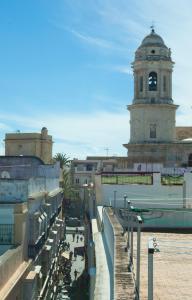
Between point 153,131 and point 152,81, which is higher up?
point 152,81

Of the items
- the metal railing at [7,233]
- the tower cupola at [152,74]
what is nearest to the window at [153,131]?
the tower cupola at [152,74]

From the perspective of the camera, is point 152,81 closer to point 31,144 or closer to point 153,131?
point 153,131

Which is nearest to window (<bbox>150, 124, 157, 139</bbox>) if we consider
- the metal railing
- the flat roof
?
the flat roof

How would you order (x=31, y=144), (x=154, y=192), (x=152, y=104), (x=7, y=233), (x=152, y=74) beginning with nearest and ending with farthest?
(x=7, y=233) < (x=154, y=192) < (x=31, y=144) < (x=152, y=104) < (x=152, y=74)

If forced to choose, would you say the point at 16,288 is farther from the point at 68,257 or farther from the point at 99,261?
the point at 68,257

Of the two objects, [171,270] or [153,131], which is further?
[153,131]

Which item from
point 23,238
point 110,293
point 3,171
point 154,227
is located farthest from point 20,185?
point 3,171

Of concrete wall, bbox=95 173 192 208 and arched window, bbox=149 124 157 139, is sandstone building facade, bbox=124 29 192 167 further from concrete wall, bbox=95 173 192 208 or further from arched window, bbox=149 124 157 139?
concrete wall, bbox=95 173 192 208

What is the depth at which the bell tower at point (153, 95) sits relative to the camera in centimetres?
5697

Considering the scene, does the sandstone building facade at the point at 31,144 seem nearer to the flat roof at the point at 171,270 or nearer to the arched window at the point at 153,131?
the arched window at the point at 153,131

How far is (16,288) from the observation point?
48.1 feet

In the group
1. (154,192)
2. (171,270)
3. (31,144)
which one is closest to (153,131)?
(31,144)

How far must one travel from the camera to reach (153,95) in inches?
2248

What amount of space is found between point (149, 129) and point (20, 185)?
40.0 metres
